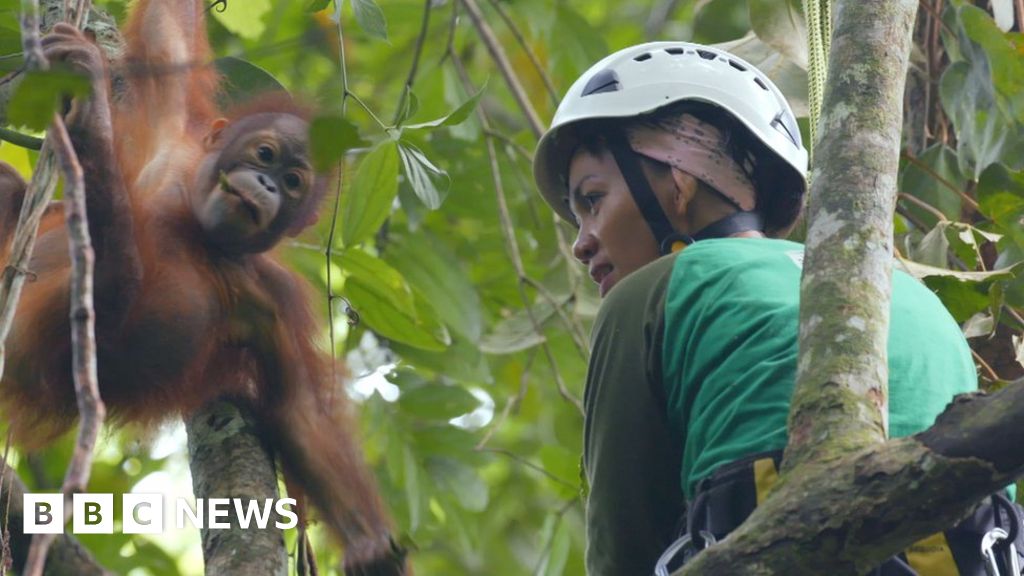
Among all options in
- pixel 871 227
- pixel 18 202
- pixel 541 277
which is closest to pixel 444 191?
pixel 18 202

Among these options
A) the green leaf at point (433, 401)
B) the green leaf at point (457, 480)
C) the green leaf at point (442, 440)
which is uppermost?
the green leaf at point (433, 401)

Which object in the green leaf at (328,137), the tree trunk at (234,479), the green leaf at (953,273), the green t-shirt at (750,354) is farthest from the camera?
the green leaf at (953,273)

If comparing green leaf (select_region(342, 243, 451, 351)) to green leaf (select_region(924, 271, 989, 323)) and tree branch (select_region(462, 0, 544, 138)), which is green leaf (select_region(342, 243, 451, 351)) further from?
green leaf (select_region(924, 271, 989, 323))

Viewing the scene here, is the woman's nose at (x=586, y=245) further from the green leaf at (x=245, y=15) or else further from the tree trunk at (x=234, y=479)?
the green leaf at (x=245, y=15)

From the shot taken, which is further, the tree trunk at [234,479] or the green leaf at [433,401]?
the green leaf at [433,401]

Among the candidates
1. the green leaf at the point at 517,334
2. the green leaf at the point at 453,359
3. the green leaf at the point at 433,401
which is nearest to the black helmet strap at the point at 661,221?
the green leaf at the point at 517,334

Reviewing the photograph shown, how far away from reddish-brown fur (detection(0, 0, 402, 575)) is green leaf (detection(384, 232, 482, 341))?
2.55ft

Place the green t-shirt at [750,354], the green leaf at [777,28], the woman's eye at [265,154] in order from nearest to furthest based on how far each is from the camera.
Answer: the green t-shirt at [750,354], the green leaf at [777,28], the woman's eye at [265,154]

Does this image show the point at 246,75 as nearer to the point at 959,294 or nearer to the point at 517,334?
the point at 517,334

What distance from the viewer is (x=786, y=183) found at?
3.16m

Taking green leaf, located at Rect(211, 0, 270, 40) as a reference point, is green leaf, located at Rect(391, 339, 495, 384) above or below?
below

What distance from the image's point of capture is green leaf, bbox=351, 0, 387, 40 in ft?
10.2

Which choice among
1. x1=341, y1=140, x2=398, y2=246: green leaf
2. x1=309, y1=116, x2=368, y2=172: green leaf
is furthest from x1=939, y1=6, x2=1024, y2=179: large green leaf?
x1=309, y1=116, x2=368, y2=172: green leaf

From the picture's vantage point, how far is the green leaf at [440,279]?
4.70 metres
